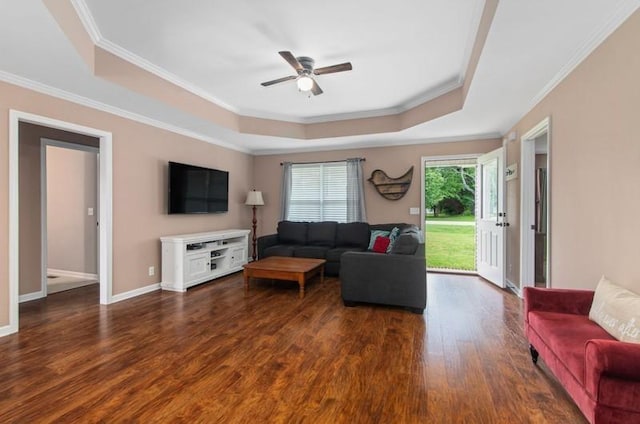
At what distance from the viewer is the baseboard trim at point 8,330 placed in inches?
114

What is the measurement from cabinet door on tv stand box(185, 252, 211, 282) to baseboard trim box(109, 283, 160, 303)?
500mm

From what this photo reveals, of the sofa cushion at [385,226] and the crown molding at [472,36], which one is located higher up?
the crown molding at [472,36]

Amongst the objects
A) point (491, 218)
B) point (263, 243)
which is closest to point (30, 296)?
point (263, 243)

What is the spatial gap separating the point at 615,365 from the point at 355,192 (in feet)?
16.0

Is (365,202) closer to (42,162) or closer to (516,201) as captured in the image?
(516,201)

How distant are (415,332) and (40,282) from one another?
15.8ft

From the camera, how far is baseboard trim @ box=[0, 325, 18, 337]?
290 cm

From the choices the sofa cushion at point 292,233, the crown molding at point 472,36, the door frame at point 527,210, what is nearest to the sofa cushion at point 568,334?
the door frame at point 527,210

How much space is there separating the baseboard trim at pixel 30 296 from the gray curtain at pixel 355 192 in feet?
15.9

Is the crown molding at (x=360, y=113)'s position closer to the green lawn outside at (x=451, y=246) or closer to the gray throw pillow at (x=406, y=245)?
the gray throw pillow at (x=406, y=245)

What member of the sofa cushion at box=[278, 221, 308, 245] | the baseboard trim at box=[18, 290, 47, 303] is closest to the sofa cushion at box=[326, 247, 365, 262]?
the sofa cushion at box=[278, 221, 308, 245]

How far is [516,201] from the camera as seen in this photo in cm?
433

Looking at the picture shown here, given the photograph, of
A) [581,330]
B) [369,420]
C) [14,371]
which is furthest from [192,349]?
[581,330]

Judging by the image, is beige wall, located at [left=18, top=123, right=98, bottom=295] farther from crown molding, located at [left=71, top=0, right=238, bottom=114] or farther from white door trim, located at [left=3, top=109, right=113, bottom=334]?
crown molding, located at [left=71, top=0, right=238, bottom=114]
